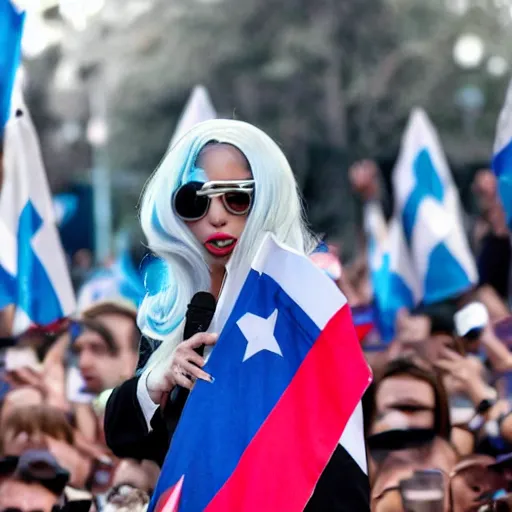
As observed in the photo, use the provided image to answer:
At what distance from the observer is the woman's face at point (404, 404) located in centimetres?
536

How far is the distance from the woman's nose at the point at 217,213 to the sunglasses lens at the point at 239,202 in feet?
0.05

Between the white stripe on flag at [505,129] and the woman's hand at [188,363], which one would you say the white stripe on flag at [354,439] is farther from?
the white stripe on flag at [505,129]

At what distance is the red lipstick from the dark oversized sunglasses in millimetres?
52

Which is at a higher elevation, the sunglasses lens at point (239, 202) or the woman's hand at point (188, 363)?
the sunglasses lens at point (239, 202)

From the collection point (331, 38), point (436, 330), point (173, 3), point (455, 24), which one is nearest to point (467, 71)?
point (455, 24)

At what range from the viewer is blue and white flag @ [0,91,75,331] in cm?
646

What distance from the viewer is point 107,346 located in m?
6.90

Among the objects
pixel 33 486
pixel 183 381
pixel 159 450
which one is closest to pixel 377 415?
pixel 33 486

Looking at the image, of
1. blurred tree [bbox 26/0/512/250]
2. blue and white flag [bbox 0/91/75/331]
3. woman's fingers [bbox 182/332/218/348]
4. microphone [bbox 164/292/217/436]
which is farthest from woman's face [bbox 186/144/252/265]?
blurred tree [bbox 26/0/512/250]

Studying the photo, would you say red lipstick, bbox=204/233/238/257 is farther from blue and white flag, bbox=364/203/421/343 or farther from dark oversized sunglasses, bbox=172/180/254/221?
blue and white flag, bbox=364/203/421/343

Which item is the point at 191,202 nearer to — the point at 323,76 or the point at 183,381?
the point at 183,381

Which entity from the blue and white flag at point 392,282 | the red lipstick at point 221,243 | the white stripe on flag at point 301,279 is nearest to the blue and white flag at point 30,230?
the blue and white flag at point 392,282

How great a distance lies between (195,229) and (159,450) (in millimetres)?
494

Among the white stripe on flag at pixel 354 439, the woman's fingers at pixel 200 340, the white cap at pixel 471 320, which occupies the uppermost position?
the white cap at pixel 471 320
